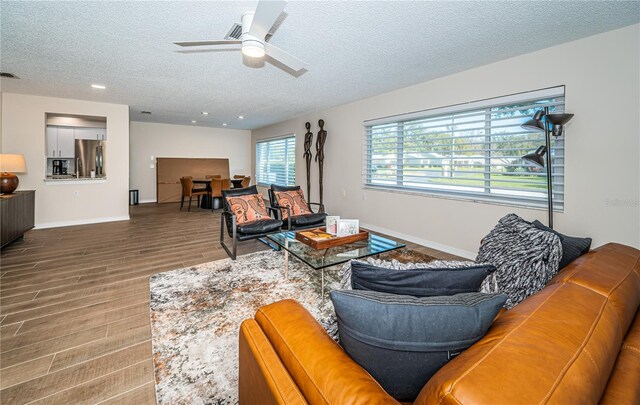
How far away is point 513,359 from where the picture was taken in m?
0.59

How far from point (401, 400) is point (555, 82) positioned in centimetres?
352

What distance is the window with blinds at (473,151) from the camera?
122 inches

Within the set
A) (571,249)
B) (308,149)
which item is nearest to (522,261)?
(571,249)

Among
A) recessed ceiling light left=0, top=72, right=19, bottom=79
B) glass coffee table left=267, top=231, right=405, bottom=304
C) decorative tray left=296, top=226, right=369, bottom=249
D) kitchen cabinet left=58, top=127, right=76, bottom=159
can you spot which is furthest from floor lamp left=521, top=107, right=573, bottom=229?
kitchen cabinet left=58, top=127, right=76, bottom=159

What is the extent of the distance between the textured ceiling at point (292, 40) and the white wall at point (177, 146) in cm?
359

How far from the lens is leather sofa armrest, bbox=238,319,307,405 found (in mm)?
736

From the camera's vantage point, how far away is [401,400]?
0.84m

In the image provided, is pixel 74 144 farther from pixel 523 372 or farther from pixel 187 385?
pixel 523 372

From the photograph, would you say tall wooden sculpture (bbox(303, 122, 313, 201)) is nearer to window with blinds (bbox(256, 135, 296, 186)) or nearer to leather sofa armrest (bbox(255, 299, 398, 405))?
window with blinds (bbox(256, 135, 296, 186))

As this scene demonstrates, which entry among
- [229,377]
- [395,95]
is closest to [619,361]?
[229,377]

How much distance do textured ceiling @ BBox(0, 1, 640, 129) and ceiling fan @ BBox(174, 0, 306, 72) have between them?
0.12 metres

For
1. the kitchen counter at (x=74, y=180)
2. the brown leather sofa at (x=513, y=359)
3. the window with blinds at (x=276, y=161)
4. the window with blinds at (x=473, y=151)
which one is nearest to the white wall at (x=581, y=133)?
the window with blinds at (x=473, y=151)

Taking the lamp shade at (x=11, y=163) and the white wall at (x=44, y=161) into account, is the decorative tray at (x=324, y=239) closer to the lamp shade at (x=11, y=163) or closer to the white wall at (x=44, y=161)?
the lamp shade at (x=11, y=163)

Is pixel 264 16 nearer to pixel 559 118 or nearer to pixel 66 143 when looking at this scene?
pixel 559 118
